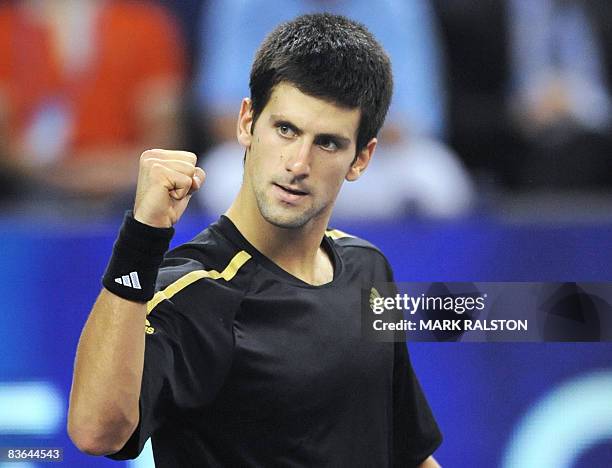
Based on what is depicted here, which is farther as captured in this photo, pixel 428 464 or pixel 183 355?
pixel 428 464

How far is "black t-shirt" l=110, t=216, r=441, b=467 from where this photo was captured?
8.77 feet

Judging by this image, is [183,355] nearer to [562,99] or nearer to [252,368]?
[252,368]

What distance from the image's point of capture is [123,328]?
7.93 ft

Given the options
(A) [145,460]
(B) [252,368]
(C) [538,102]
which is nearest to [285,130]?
(B) [252,368]

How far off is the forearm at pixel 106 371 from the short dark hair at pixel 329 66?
0.75 metres

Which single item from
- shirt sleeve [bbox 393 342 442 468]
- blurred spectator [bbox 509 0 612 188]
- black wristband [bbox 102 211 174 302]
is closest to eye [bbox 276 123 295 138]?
black wristband [bbox 102 211 174 302]

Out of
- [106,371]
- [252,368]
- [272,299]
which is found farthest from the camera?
[272,299]

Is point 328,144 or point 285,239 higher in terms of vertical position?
point 328,144

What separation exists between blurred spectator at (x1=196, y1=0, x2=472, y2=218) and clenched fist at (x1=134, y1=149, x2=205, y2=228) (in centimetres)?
276

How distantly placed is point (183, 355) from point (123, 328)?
0.28 meters

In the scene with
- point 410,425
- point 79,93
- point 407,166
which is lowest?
point 410,425

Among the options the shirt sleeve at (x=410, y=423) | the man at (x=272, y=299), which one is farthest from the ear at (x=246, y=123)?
the shirt sleeve at (x=410, y=423)

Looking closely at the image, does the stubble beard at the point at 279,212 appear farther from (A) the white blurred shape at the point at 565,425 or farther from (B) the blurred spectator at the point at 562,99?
(B) the blurred spectator at the point at 562,99

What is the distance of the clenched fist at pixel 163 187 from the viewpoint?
2.46m
